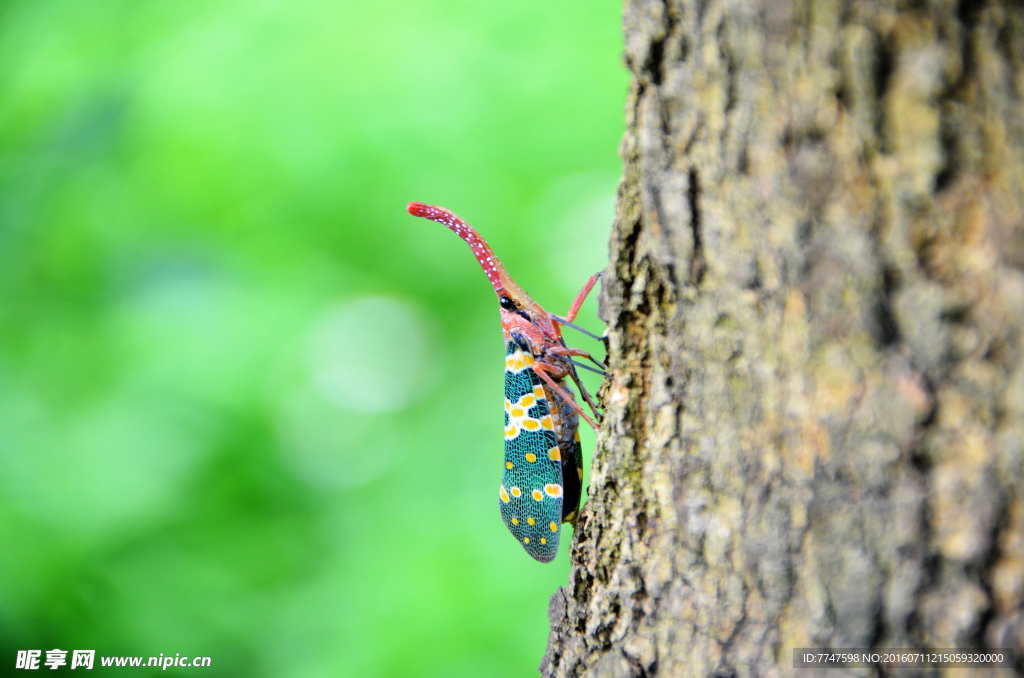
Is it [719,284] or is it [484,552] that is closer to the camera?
[719,284]

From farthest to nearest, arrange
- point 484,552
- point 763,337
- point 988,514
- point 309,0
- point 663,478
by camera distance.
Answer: point 309,0
point 484,552
point 663,478
point 763,337
point 988,514

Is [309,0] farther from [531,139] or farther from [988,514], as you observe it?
[988,514]

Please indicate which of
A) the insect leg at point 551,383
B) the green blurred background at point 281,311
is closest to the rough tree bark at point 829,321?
the insect leg at point 551,383

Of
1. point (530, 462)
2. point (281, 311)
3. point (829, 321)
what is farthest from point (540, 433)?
point (281, 311)

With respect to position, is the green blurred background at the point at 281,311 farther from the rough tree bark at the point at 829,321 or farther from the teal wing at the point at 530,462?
the rough tree bark at the point at 829,321

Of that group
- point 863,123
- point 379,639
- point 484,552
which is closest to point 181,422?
point 379,639

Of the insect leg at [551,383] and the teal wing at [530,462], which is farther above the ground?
the insect leg at [551,383]

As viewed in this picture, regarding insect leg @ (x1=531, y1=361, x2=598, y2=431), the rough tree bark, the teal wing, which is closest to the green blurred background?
the teal wing

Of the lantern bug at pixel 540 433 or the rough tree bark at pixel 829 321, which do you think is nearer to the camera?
the rough tree bark at pixel 829 321
